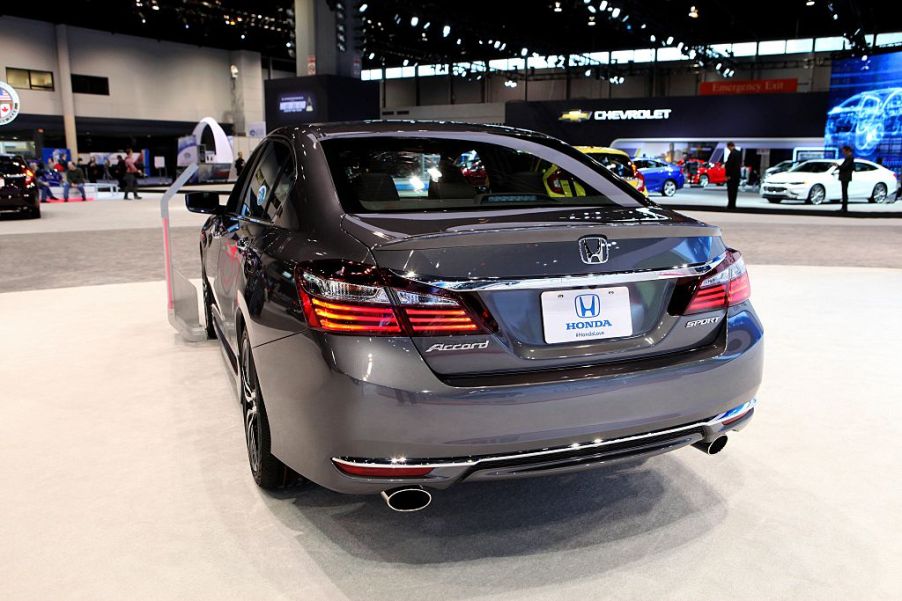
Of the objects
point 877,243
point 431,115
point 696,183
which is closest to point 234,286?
point 877,243

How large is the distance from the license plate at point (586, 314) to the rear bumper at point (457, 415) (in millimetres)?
134

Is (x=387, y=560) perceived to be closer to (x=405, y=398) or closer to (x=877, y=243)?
(x=405, y=398)

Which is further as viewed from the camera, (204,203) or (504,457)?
(204,203)

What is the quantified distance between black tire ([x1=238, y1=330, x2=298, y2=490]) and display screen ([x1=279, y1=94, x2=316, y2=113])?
1742cm

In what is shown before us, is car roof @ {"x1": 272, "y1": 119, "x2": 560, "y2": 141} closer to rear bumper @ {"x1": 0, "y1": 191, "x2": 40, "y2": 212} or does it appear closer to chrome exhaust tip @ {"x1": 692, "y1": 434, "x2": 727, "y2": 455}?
chrome exhaust tip @ {"x1": 692, "y1": 434, "x2": 727, "y2": 455}

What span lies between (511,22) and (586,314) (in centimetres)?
3399

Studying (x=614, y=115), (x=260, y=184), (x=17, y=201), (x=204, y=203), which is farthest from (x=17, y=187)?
(x=614, y=115)

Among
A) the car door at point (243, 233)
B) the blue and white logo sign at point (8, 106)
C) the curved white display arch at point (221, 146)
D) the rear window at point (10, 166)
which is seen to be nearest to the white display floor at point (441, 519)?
the car door at point (243, 233)

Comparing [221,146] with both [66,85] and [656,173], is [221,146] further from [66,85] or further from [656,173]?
[656,173]

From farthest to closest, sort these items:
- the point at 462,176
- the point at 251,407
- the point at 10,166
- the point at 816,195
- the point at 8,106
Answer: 1. the point at 816,195
2. the point at 8,106
3. the point at 10,166
4. the point at 462,176
5. the point at 251,407

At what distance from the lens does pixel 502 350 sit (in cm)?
201

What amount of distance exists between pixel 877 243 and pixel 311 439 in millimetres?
11402

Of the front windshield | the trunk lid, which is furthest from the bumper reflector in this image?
the front windshield

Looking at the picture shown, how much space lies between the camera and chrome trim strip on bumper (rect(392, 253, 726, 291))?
1961mm
